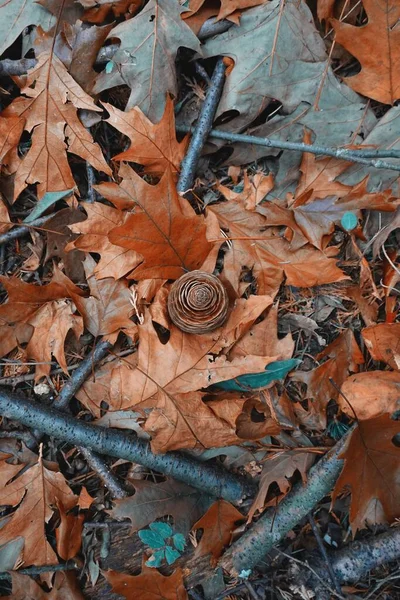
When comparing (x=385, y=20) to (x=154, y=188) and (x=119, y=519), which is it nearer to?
(x=154, y=188)

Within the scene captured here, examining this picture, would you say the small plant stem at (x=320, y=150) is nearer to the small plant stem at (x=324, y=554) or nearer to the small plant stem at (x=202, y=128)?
the small plant stem at (x=202, y=128)

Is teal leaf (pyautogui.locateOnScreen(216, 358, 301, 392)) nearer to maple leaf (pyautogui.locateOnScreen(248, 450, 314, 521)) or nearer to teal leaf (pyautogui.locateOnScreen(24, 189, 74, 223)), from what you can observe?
maple leaf (pyautogui.locateOnScreen(248, 450, 314, 521))

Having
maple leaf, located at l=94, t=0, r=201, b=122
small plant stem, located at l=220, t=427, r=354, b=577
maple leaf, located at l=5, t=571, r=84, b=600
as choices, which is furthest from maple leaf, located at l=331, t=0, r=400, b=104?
maple leaf, located at l=5, t=571, r=84, b=600

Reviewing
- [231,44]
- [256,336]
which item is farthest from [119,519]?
[231,44]

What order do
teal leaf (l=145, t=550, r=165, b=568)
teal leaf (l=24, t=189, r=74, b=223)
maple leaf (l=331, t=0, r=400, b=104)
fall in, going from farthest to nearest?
teal leaf (l=24, t=189, r=74, b=223) < teal leaf (l=145, t=550, r=165, b=568) < maple leaf (l=331, t=0, r=400, b=104)

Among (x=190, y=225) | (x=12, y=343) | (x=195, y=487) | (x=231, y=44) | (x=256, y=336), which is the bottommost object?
(x=195, y=487)
